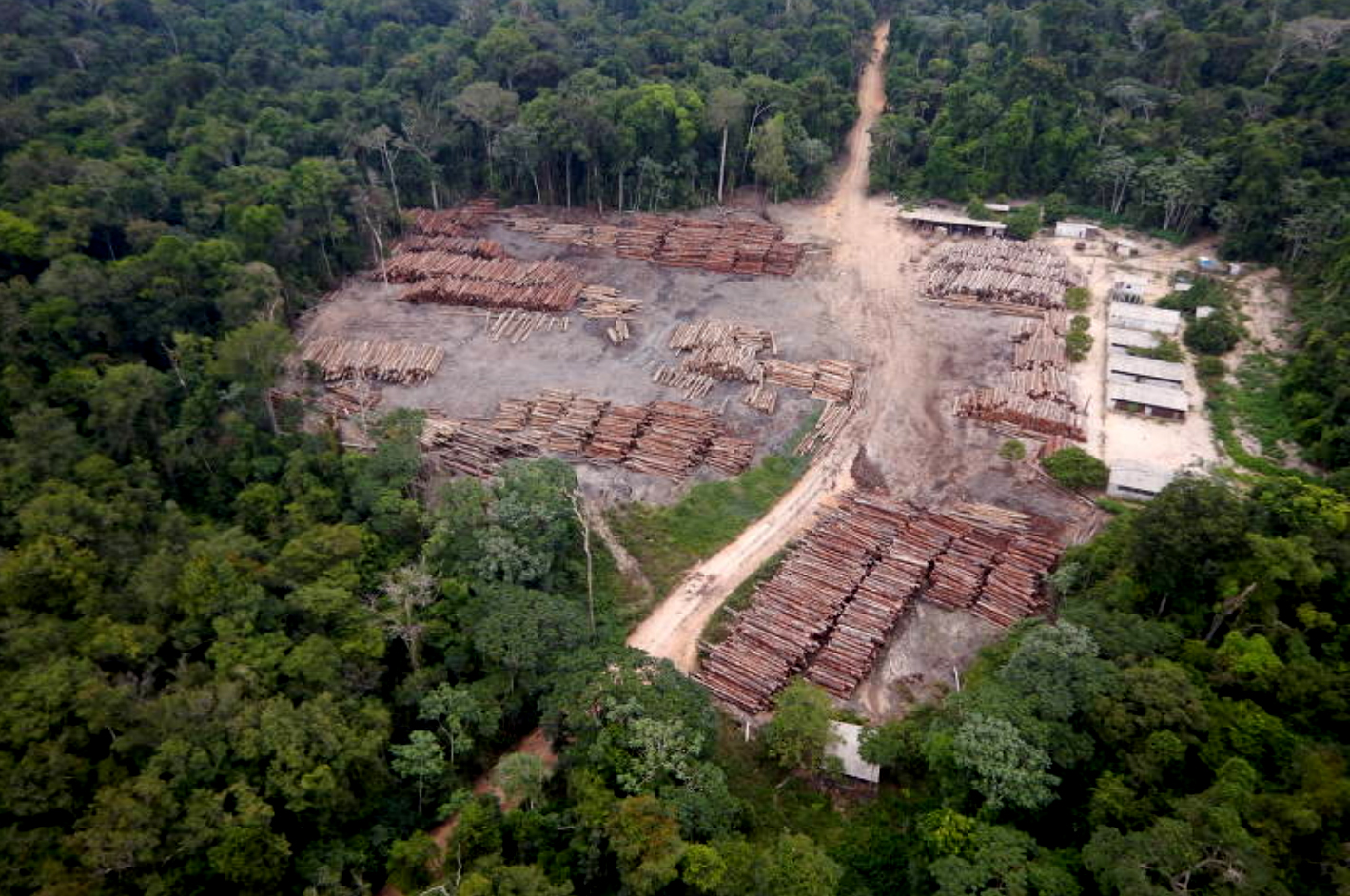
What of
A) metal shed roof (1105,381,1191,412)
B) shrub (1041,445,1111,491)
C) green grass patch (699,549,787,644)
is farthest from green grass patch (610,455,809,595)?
metal shed roof (1105,381,1191,412)

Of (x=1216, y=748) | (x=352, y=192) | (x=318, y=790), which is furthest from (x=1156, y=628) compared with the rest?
(x=352, y=192)

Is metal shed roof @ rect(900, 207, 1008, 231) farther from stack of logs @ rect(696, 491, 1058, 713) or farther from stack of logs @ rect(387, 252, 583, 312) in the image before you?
stack of logs @ rect(696, 491, 1058, 713)

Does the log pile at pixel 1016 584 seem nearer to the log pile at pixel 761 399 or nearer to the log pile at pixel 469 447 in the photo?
Result: the log pile at pixel 761 399

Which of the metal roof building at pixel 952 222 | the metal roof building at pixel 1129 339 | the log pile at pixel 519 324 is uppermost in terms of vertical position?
the metal roof building at pixel 952 222

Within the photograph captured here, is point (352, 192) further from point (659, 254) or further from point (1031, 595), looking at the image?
point (1031, 595)

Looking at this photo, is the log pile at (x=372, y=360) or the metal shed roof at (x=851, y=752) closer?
the metal shed roof at (x=851, y=752)

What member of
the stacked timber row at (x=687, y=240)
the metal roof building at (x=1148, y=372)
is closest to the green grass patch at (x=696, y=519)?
the metal roof building at (x=1148, y=372)
